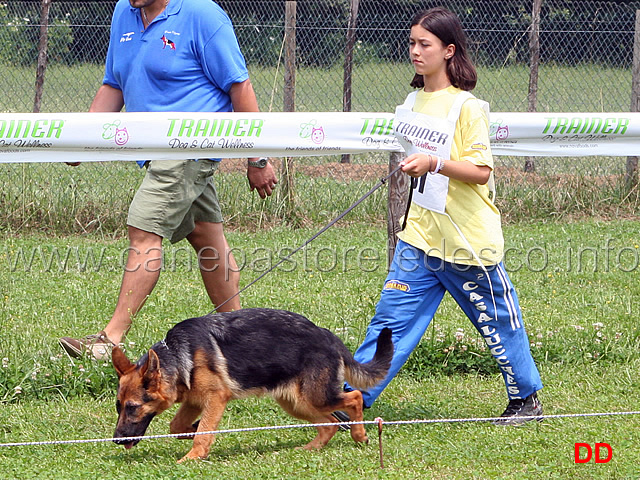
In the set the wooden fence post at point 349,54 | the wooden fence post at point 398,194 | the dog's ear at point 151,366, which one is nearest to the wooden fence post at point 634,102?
the wooden fence post at point 349,54

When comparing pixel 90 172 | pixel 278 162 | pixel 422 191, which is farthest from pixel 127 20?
pixel 90 172

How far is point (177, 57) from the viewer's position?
16.4 feet

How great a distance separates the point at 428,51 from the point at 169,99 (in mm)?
1768

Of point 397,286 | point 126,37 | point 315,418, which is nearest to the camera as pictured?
point 315,418

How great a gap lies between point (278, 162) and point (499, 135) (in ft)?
13.4

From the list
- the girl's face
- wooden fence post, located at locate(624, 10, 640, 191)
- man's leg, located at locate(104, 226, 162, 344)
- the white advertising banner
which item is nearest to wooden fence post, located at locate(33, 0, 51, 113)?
the white advertising banner

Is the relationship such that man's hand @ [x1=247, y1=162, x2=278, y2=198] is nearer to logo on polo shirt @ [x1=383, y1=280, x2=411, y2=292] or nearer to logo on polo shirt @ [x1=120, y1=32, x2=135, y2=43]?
logo on polo shirt @ [x1=120, y1=32, x2=135, y2=43]

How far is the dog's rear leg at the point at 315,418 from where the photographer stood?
12.9 feet

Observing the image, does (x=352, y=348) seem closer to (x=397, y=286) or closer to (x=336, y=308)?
(x=336, y=308)

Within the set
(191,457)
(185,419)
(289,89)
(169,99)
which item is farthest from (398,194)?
(289,89)

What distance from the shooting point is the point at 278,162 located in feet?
32.4

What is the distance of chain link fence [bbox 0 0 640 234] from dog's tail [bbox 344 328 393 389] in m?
5.09

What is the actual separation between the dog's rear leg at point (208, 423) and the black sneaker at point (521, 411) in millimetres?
1350

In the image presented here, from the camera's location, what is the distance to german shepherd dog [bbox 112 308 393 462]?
3.71 metres
